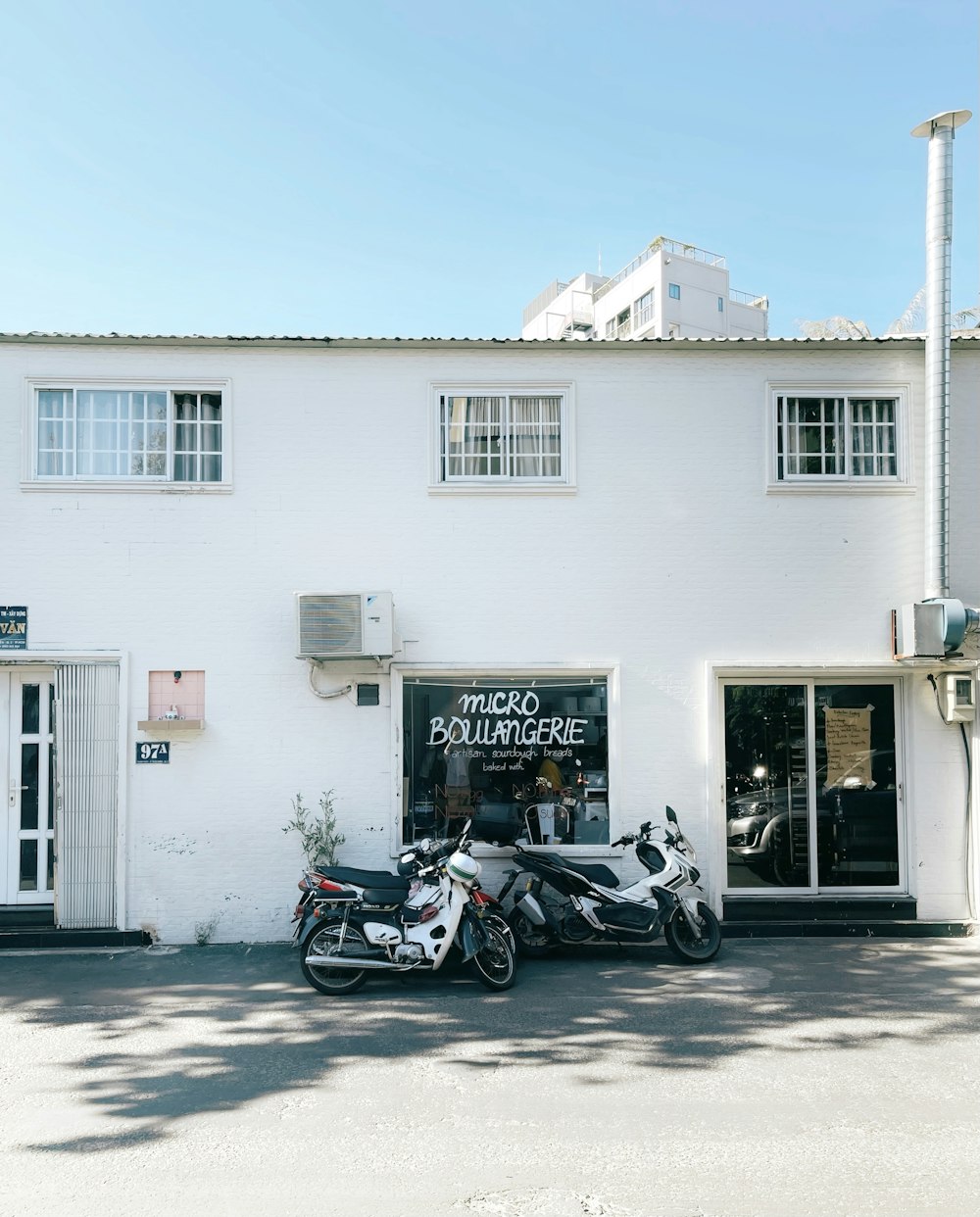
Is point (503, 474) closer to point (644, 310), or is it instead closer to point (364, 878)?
point (364, 878)

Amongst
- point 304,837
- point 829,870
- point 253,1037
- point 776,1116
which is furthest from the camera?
point 829,870

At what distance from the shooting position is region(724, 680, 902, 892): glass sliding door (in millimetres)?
10266

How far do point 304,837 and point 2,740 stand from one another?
2985 millimetres

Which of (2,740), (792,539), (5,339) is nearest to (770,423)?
(792,539)

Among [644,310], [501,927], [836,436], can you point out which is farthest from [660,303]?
[501,927]

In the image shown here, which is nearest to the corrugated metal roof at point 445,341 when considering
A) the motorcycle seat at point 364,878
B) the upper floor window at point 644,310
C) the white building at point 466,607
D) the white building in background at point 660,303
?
the white building at point 466,607

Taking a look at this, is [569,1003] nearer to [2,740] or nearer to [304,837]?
[304,837]

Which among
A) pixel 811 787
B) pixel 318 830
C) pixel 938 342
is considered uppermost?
pixel 938 342

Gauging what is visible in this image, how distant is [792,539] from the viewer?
33.3ft

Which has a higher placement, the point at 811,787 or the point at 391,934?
the point at 811,787

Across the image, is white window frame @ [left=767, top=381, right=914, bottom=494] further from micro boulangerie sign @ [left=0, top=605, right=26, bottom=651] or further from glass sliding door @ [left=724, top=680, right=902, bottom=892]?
micro boulangerie sign @ [left=0, top=605, right=26, bottom=651]

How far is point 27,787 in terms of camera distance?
1002 centimetres

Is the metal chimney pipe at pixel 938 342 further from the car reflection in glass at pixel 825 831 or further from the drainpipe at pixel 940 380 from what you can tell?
the car reflection in glass at pixel 825 831

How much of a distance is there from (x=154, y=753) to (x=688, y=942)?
197 inches
